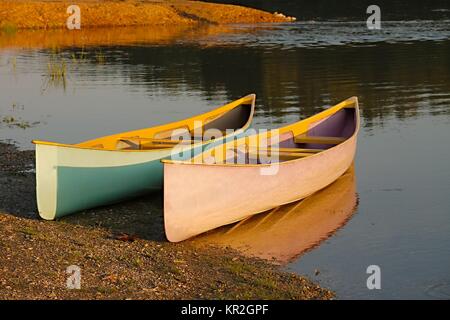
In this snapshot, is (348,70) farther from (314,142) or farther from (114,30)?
(114,30)

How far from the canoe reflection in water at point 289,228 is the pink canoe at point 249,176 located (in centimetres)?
23

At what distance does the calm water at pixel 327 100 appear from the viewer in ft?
44.3

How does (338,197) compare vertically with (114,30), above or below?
below

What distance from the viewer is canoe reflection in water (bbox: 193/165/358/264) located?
13.8 metres

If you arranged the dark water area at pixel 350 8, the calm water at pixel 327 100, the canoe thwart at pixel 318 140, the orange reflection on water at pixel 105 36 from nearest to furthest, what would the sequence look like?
the calm water at pixel 327 100 → the canoe thwart at pixel 318 140 → the orange reflection on water at pixel 105 36 → the dark water area at pixel 350 8

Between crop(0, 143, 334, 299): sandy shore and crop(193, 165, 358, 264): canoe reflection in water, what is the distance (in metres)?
0.54

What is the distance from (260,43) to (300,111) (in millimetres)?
21491

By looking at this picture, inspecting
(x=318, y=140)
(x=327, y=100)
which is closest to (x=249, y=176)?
(x=318, y=140)

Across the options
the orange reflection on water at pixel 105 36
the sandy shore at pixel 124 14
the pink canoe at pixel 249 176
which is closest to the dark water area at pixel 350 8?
the sandy shore at pixel 124 14

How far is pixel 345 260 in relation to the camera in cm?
1312

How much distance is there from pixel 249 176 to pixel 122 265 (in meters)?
3.19

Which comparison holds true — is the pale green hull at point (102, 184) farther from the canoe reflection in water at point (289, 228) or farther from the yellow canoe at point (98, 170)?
the canoe reflection in water at point (289, 228)

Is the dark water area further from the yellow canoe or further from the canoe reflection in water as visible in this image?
the yellow canoe
